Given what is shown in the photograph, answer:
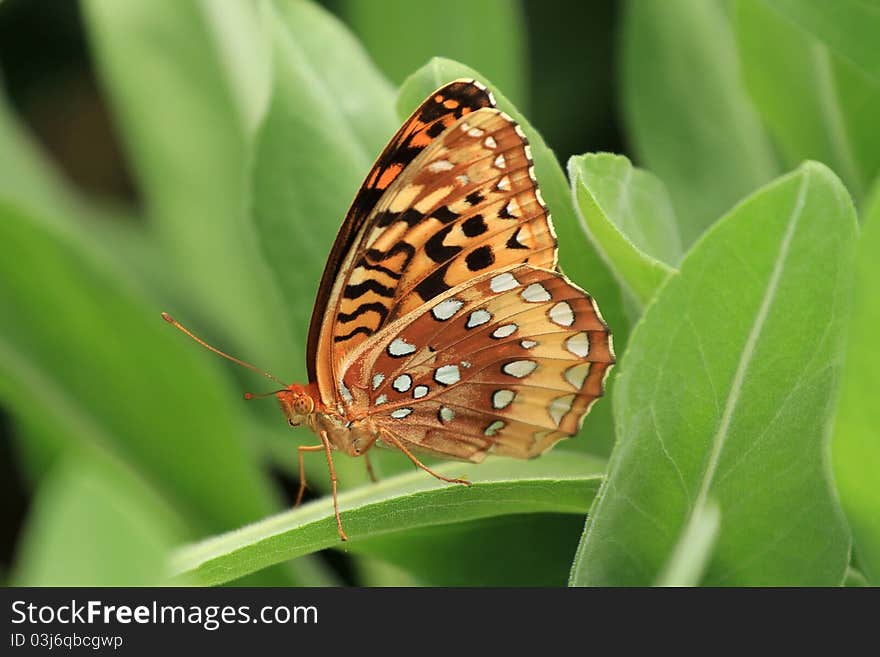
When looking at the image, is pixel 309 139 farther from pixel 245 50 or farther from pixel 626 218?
pixel 626 218

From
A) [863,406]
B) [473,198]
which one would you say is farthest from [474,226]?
[863,406]

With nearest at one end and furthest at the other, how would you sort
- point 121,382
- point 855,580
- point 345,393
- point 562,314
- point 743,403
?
1. point 743,403
2. point 855,580
3. point 562,314
4. point 345,393
5. point 121,382

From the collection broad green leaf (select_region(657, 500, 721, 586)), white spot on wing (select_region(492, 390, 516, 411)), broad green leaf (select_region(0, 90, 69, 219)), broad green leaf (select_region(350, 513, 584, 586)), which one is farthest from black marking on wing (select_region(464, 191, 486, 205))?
broad green leaf (select_region(0, 90, 69, 219))

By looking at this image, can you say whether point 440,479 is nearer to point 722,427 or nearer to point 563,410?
point 563,410

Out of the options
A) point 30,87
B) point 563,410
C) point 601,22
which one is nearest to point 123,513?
point 563,410

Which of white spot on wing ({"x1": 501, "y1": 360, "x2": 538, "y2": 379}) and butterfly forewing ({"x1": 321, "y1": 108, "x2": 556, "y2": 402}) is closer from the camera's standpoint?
butterfly forewing ({"x1": 321, "y1": 108, "x2": 556, "y2": 402})

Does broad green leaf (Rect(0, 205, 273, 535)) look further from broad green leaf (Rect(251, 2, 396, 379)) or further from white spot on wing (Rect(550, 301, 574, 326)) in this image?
white spot on wing (Rect(550, 301, 574, 326))
